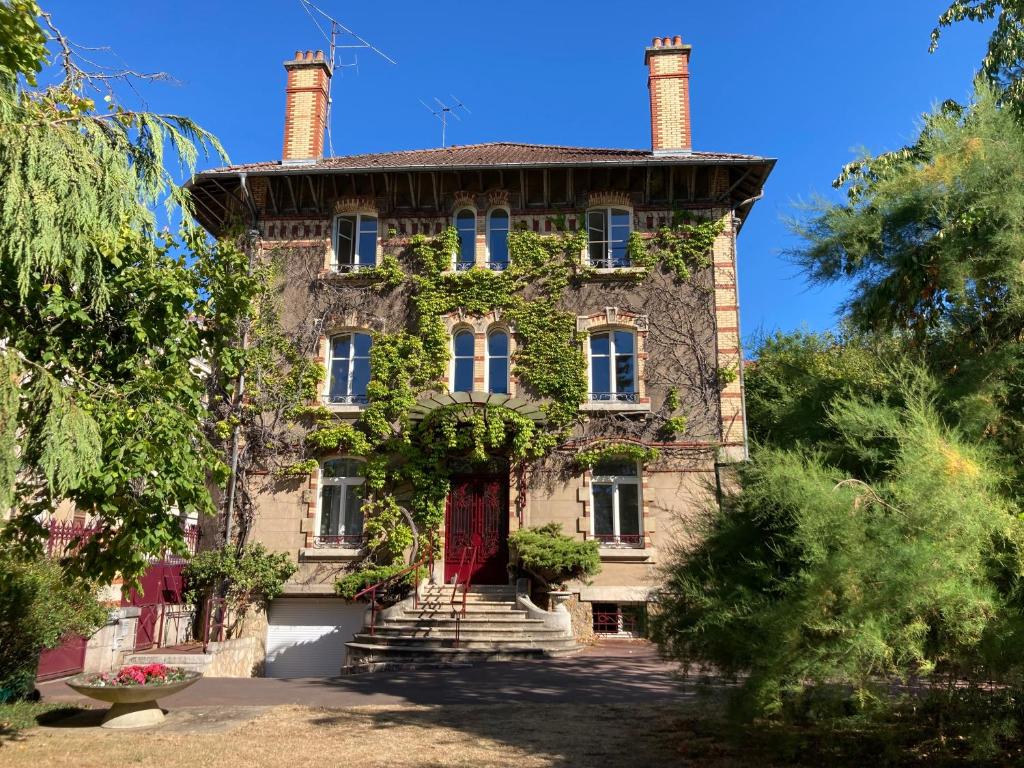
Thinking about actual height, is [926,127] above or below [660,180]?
Answer: below

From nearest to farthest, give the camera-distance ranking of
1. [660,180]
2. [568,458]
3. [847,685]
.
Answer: [847,685], [568,458], [660,180]

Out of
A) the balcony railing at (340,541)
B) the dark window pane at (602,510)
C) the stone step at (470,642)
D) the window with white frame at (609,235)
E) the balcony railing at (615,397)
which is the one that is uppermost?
the window with white frame at (609,235)

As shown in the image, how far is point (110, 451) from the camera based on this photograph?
19.4 ft

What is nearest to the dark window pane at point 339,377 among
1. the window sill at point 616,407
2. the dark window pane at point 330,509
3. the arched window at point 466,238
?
the dark window pane at point 330,509

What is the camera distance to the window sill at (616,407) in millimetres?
15542

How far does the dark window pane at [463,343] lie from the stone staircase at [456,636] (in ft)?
16.8

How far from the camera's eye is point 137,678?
8016 millimetres

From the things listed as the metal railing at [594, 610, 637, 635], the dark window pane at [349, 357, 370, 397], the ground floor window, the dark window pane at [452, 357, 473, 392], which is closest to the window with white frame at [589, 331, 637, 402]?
the dark window pane at [452, 357, 473, 392]

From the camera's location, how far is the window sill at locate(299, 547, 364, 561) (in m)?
15.2

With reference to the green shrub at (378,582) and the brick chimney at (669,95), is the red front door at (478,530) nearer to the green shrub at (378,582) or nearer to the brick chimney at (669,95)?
the green shrub at (378,582)

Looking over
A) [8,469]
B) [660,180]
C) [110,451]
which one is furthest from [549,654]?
[660,180]

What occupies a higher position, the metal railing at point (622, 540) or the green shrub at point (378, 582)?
the metal railing at point (622, 540)

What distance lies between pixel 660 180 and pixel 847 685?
13050 mm

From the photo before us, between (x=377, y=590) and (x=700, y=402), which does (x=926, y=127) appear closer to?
(x=700, y=402)
